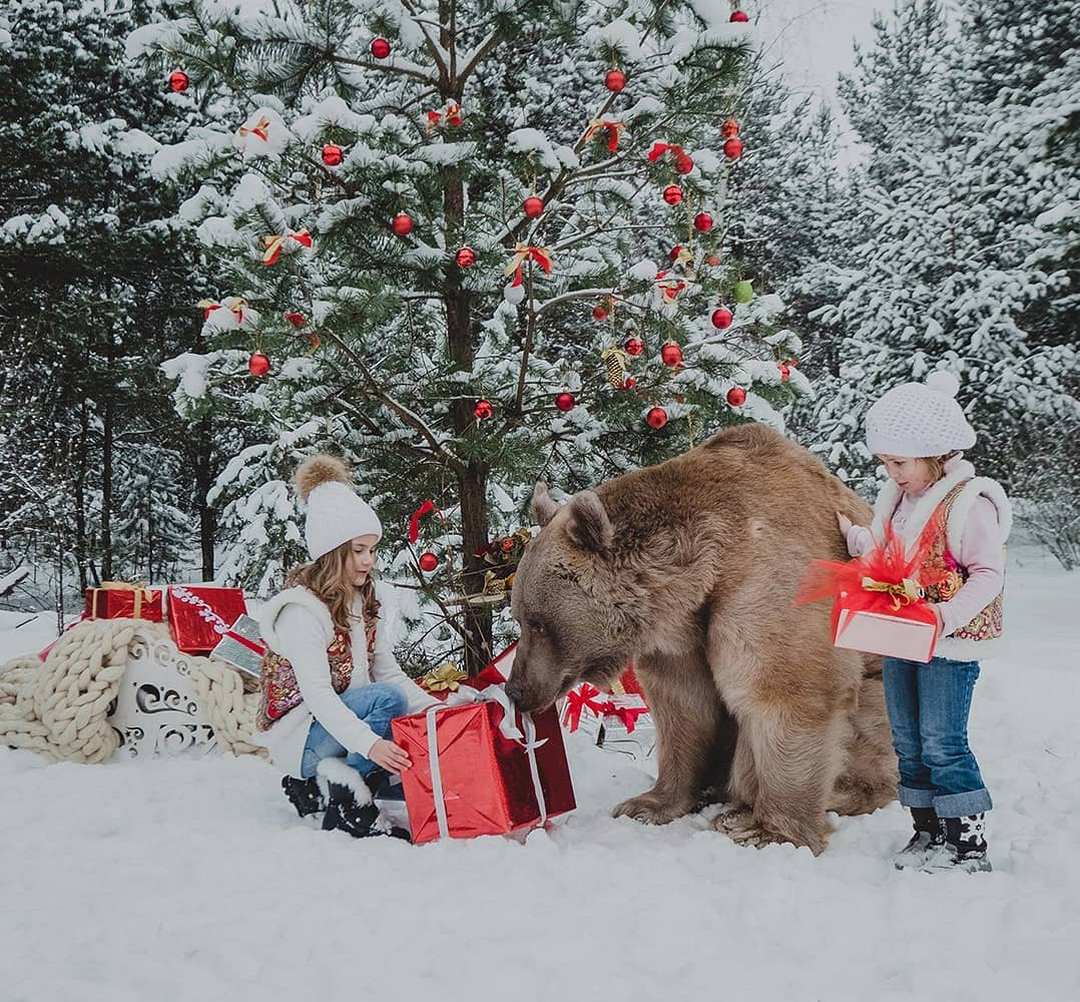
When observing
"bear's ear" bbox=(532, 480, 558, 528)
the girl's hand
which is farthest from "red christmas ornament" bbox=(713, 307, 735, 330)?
the girl's hand

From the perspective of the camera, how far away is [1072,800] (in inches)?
144

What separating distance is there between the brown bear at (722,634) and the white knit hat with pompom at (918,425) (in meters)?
0.59

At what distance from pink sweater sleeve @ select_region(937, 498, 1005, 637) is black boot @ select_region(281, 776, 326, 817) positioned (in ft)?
7.77

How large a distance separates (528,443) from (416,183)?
135cm

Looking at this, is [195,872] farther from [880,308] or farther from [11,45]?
[880,308]

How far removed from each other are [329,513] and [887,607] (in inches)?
83.4

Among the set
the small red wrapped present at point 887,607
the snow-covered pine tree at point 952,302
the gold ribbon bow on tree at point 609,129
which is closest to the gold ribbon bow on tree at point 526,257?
the gold ribbon bow on tree at point 609,129

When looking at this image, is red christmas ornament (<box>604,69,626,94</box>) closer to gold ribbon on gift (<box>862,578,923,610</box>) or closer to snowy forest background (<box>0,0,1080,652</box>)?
gold ribbon on gift (<box>862,578,923,610</box>)

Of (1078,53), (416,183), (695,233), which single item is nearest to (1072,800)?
(695,233)

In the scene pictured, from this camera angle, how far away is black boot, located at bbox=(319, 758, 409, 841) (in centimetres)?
337

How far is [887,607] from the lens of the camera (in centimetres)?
283

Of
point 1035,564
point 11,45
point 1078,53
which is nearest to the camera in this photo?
point 1078,53

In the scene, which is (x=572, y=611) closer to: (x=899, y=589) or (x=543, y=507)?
(x=543, y=507)

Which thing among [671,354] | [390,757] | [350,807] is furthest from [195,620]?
[671,354]
